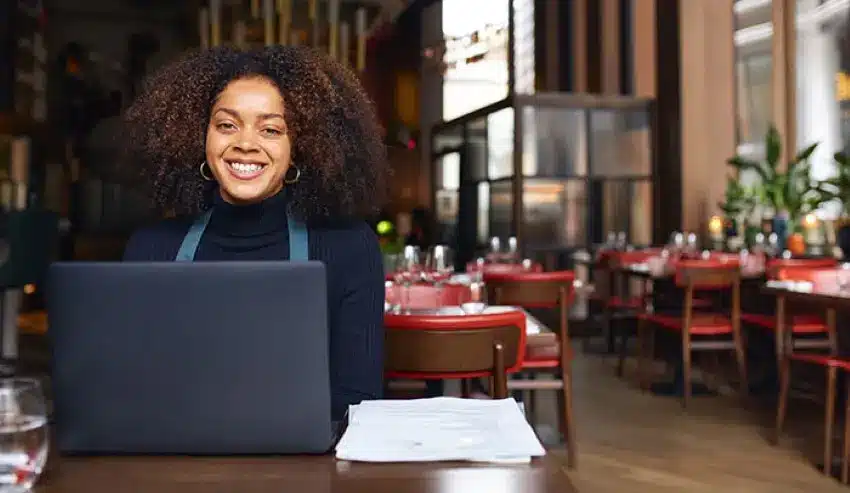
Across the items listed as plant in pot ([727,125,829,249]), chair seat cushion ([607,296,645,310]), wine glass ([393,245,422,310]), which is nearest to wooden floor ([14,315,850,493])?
wine glass ([393,245,422,310])

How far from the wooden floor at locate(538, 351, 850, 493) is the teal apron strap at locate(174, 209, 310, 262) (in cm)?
219

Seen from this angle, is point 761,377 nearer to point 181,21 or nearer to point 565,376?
point 565,376

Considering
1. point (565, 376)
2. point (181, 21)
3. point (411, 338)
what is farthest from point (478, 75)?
point (411, 338)

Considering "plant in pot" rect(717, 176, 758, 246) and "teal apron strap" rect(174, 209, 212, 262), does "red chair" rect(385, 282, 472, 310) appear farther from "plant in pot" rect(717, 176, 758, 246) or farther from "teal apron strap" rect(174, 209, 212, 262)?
"plant in pot" rect(717, 176, 758, 246)

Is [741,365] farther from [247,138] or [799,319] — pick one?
[247,138]

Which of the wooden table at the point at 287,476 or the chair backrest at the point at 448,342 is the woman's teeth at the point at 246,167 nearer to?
the wooden table at the point at 287,476

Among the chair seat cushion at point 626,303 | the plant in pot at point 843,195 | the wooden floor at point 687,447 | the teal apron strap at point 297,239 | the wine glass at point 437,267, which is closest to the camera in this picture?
the teal apron strap at point 297,239

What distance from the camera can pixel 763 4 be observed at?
7.19 meters

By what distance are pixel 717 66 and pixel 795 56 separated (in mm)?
725

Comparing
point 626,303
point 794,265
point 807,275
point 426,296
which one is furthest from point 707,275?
point 426,296

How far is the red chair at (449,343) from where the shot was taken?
7.01 ft

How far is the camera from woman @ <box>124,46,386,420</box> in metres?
1.19

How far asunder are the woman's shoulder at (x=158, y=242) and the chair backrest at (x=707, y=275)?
385 centimetres

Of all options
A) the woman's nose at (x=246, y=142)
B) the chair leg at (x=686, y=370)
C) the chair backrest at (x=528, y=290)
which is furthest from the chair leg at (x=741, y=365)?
the woman's nose at (x=246, y=142)
